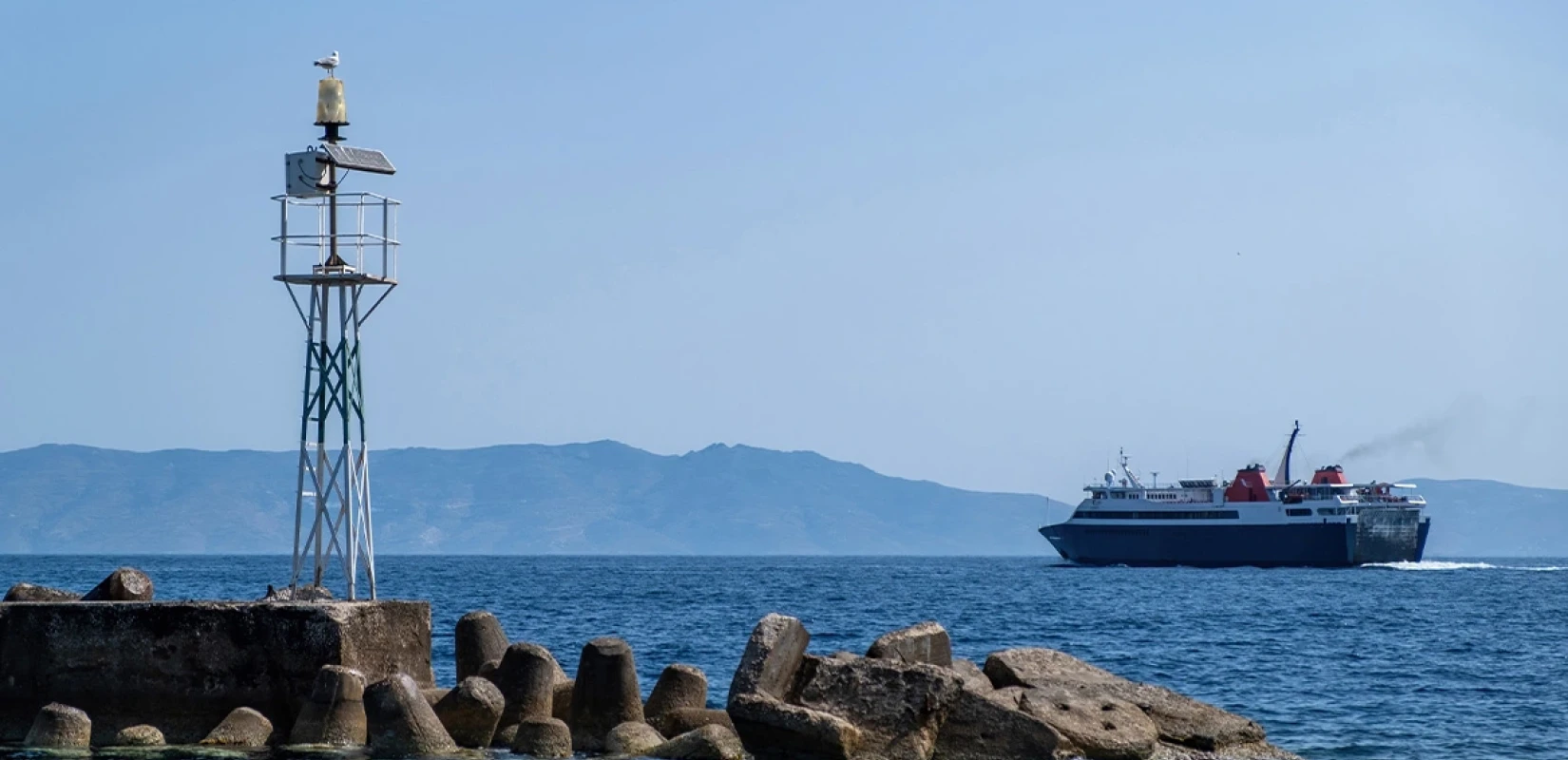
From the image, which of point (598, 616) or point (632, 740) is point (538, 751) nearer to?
point (632, 740)

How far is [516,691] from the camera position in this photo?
64.3 feet

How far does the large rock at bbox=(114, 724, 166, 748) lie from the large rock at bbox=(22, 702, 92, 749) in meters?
0.35

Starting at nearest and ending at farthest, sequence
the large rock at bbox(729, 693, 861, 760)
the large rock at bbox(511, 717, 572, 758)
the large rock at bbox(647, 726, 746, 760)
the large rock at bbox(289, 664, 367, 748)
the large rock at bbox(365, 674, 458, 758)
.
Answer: the large rock at bbox(729, 693, 861, 760)
the large rock at bbox(365, 674, 458, 758)
the large rock at bbox(289, 664, 367, 748)
the large rock at bbox(647, 726, 746, 760)
the large rock at bbox(511, 717, 572, 758)

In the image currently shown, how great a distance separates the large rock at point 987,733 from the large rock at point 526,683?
4.22 metres

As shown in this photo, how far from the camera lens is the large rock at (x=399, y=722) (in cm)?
1766

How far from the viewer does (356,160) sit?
19266mm

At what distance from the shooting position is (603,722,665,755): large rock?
1853 centimetres

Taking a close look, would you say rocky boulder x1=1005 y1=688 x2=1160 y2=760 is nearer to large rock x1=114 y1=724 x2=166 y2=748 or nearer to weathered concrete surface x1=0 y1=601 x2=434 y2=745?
weathered concrete surface x1=0 y1=601 x2=434 y2=745

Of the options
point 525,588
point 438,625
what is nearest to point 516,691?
point 438,625

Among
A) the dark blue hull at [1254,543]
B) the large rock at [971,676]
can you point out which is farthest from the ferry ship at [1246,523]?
the large rock at [971,676]

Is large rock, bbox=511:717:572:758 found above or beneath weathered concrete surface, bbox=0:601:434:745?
beneath

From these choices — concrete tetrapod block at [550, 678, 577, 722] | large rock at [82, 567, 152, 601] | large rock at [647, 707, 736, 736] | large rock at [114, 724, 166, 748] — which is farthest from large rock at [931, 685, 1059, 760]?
large rock at [82, 567, 152, 601]

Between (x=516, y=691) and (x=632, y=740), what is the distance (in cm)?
167

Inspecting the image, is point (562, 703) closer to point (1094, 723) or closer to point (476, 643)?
point (476, 643)
